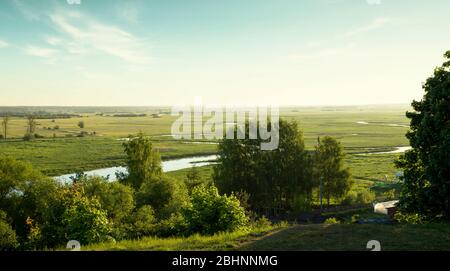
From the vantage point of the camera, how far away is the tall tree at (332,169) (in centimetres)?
5047

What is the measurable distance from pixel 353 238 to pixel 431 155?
28.3 feet

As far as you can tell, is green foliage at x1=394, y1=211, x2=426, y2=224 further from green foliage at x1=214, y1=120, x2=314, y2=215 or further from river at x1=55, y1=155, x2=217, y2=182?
river at x1=55, y1=155, x2=217, y2=182

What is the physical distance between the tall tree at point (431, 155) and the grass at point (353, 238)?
4.21 m

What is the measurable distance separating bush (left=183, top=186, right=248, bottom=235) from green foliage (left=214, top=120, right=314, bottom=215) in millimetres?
24696

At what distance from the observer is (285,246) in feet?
Answer: 39.8

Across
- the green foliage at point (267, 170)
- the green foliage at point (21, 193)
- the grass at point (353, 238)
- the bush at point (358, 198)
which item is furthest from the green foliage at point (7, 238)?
the bush at point (358, 198)

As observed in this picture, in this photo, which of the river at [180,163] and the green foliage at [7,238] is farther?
the river at [180,163]

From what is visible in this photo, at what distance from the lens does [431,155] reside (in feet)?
61.2

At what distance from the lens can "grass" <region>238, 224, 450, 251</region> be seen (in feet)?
38.6

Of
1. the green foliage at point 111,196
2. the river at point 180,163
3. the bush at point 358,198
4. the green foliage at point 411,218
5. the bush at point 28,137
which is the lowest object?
the bush at point 358,198

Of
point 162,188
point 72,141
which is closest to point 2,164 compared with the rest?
point 162,188

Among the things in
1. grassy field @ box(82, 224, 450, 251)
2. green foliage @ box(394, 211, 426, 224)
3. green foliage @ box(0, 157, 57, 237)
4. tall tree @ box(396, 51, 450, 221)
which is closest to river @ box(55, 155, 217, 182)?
green foliage @ box(0, 157, 57, 237)

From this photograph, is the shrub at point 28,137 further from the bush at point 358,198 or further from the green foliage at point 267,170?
the bush at point 358,198
